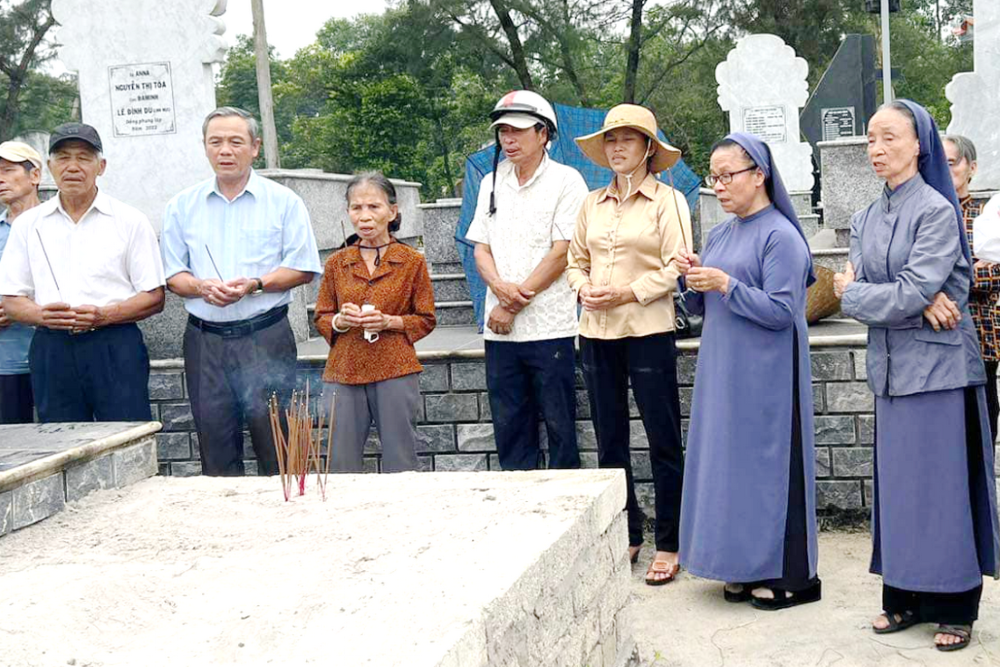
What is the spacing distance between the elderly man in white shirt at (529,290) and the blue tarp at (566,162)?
1.21 m

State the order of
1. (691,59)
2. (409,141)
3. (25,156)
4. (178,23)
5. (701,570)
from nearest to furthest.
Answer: (701,570) → (25,156) → (178,23) → (409,141) → (691,59)

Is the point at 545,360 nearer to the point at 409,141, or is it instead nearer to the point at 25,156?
the point at 25,156

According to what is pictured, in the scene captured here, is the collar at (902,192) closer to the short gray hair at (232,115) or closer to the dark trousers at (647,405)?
the dark trousers at (647,405)

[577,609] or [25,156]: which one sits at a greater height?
[25,156]

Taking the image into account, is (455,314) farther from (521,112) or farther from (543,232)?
(521,112)

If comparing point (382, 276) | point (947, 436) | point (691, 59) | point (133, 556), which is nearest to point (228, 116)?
point (382, 276)

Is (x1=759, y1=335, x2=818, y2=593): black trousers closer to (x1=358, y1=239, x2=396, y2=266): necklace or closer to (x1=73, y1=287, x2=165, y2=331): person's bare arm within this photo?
(x1=358, y1=239, x2=396, y2=266): necklace

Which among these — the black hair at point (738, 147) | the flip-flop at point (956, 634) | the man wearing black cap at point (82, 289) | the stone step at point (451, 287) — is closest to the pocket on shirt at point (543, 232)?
the black hair at point (738, 147)

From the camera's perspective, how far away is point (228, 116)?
541 centimetres

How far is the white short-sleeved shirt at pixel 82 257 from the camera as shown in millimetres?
5336

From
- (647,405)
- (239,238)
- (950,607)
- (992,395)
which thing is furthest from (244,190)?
(950,607)

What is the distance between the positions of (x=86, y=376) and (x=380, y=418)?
1284mm

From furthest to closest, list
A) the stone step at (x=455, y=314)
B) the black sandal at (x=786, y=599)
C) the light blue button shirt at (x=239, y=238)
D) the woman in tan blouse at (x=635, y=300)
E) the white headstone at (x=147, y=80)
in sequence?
1. the stone step at (x=455, y=314)
2. the white headstone at (x=147, y=80)
3. the light blue button shirt at (x=239, y=238)
4. the woman in tan blouse at (x=635, y=300)
5. the black sandal at (x=786, y=599)

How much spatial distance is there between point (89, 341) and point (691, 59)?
27388 mm
